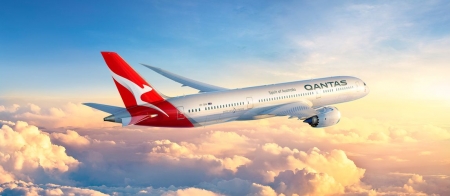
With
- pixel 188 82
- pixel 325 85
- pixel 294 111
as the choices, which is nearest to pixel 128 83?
pixel 188 82

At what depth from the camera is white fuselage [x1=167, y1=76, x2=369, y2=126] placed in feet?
113

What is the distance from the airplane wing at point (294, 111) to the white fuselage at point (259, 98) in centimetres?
66

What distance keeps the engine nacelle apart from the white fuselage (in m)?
3.34

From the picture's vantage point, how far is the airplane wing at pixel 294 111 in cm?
3703

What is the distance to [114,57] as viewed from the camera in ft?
100

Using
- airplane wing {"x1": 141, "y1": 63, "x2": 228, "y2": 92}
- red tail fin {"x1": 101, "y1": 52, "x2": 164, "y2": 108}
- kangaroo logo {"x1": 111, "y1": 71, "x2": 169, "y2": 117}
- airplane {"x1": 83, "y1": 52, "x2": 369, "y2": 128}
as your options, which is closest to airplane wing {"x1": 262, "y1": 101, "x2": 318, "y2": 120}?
airplane {"x1": 83, "y1": 52, "x2": 369, "y2": 128}

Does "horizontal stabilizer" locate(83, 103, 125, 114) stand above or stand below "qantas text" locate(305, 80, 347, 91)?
below

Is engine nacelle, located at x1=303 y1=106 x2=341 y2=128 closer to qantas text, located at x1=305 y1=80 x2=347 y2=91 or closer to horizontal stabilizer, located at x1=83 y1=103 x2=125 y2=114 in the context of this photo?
qantas text, located at x1=305 y1=80 x2=347 y2=91

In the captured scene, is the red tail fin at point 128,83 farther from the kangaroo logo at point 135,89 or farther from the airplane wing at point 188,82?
the airplane wing at point 188,82

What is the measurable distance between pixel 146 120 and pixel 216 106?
21.8 ft

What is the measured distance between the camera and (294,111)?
37750mm

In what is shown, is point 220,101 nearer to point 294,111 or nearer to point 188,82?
point 294,111

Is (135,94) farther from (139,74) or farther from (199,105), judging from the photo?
(199,105)

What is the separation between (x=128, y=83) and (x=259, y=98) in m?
13.2
